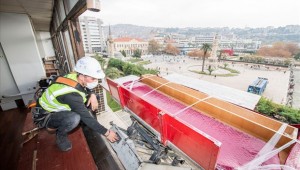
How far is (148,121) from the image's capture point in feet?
7.27

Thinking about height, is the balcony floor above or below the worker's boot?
below

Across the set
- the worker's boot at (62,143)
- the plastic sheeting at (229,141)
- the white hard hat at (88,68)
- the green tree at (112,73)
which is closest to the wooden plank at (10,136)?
the worker's boot at (62,143)

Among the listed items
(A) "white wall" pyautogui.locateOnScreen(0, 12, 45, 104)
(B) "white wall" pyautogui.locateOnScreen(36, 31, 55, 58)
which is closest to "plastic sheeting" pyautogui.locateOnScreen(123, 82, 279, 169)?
(A) "white wall" pyautogui.locateOnScreen(0, 12, 45, 104)

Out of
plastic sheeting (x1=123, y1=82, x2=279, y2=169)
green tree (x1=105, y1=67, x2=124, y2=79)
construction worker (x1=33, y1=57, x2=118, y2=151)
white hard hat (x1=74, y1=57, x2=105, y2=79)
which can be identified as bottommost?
green tree (x1=105, y1=67, x2=124, y2=79)

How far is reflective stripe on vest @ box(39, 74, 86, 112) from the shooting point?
1.55 m

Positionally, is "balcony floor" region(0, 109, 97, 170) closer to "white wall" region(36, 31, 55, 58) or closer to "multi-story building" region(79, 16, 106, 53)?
"white wall" region(36, 31, 55, 58)

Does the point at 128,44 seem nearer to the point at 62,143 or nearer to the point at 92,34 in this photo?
the point at 92,34

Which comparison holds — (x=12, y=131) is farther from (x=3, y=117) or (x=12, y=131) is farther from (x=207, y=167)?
(x=207, y=167)

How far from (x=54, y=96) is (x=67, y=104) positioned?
0.59 ft

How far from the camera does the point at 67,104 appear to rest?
1595mm

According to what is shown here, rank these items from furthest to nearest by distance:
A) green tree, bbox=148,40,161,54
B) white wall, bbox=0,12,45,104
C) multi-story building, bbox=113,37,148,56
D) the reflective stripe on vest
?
green tree, bbox=148,40,161,54, multi-story building, bbox=113,37,148,56, white wall, bbox=0,12,45,104, the reflective stripe on vest

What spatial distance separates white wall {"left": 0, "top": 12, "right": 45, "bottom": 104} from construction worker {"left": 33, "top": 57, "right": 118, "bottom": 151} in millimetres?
3761

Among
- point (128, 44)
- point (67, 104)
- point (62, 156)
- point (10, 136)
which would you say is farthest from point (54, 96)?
point (128, 44)

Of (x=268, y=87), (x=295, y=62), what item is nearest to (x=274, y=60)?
(x=295, y=62)
